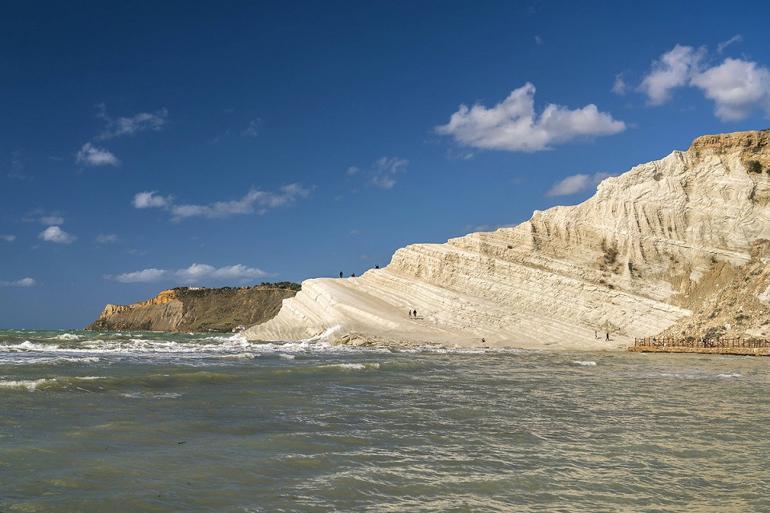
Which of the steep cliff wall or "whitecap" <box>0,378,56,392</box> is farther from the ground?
the steep cliff wall

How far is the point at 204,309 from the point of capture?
322 feet

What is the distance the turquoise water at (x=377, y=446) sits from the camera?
537 cm

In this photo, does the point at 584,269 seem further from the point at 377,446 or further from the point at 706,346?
the point at 377,446

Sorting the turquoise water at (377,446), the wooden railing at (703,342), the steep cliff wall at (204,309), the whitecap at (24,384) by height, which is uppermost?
the steep cliff wall at (204,309)

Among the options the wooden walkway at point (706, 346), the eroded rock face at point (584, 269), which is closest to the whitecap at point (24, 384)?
the eroded rock face at point (584, 269)

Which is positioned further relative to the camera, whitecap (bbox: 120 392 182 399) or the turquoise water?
whitecap (bbox: 120 392 182 399)

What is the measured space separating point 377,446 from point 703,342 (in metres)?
28.5

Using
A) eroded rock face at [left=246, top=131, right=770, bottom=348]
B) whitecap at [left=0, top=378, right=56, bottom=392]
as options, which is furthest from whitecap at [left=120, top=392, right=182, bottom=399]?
eroded rock face at [left=246, top=131, right=770, bottom=348]

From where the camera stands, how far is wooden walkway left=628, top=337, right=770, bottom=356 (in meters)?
28.7

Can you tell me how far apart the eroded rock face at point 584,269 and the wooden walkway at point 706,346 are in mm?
2638

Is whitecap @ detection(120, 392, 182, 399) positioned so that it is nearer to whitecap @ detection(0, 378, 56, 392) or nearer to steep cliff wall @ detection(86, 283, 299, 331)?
whitecap @ detection(0, 378, 56, 392)

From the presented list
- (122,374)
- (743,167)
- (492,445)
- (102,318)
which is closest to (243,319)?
(102,318)

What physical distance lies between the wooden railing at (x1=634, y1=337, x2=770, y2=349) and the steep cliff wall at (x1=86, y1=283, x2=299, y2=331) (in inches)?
2422

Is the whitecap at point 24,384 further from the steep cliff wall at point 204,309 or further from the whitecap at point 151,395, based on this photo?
the steep cliff wall at point 204,309
